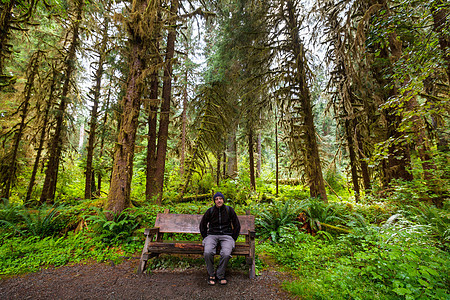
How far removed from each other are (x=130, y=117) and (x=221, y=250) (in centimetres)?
469

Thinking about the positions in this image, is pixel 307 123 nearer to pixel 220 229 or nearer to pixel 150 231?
pixel 220 229

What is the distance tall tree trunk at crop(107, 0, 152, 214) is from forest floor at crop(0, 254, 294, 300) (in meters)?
1.97

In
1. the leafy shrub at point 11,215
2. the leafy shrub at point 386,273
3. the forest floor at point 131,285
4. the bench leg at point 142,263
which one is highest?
the leafy shrub at point 11,215

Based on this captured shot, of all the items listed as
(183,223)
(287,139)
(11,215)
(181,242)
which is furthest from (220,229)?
(11,215)

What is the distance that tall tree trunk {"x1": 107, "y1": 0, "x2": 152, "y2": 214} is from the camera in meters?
5.89

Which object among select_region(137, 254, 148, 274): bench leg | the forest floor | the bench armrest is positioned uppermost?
the bench armrest

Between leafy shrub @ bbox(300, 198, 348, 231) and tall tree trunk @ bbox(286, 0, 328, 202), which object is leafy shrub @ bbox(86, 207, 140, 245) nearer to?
leafy shrub @ bbox(300, 198, 348, 231)

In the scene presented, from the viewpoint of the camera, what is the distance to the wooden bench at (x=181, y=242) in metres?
4.06

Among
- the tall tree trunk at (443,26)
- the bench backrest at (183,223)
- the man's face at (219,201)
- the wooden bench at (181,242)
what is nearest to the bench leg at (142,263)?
the wooden bench at (181,242)

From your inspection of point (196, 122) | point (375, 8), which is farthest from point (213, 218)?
point (375, 8)

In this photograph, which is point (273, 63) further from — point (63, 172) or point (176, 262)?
point (63, 172)

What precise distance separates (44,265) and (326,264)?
19.8 ft

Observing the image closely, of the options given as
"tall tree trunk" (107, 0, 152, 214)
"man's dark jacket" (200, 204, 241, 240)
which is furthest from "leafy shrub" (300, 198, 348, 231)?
"tall tree trunk" (107, 0, 152, 214)

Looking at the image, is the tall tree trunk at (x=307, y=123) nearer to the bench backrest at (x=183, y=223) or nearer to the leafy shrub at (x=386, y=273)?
the leafy shrub at (x=386, y=273)
